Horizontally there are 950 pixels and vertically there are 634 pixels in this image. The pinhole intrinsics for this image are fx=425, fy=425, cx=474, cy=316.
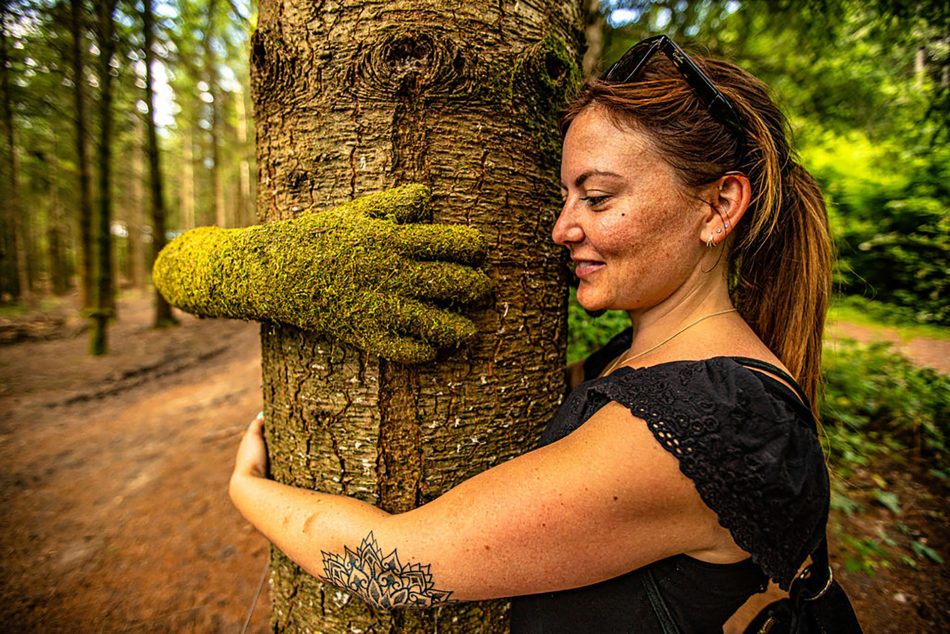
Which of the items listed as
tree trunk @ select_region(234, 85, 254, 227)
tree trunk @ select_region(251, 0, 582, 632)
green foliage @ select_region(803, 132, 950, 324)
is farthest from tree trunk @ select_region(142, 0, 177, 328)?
green foliage @ select_region(803, 132, 950, 324)

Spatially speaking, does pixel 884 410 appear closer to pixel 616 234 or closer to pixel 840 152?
pixel 616 234

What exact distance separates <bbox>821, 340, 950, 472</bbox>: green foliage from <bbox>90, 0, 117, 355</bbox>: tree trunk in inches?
491

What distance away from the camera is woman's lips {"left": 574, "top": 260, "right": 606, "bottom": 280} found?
1.20 metres

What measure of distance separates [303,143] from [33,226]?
1259 inches

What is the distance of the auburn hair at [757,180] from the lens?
1086mm

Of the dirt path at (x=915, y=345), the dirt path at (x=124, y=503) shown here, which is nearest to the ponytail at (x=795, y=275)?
the dirt path at (x=124, y=503)

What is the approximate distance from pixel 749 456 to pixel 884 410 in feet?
23.0

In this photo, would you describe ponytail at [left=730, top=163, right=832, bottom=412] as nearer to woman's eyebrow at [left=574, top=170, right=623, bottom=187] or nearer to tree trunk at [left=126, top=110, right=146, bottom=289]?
woman's eyebrow at [left=574, top=170, right=623, bottom=187]

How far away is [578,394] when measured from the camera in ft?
3.59

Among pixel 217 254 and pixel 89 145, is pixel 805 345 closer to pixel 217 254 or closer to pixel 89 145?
pixel 217 254

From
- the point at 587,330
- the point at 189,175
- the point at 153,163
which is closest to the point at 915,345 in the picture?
the point at 587,330

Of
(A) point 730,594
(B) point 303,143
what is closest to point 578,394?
(A) point 730,594

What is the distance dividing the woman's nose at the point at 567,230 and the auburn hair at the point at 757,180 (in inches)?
10.4

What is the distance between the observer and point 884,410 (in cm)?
565
